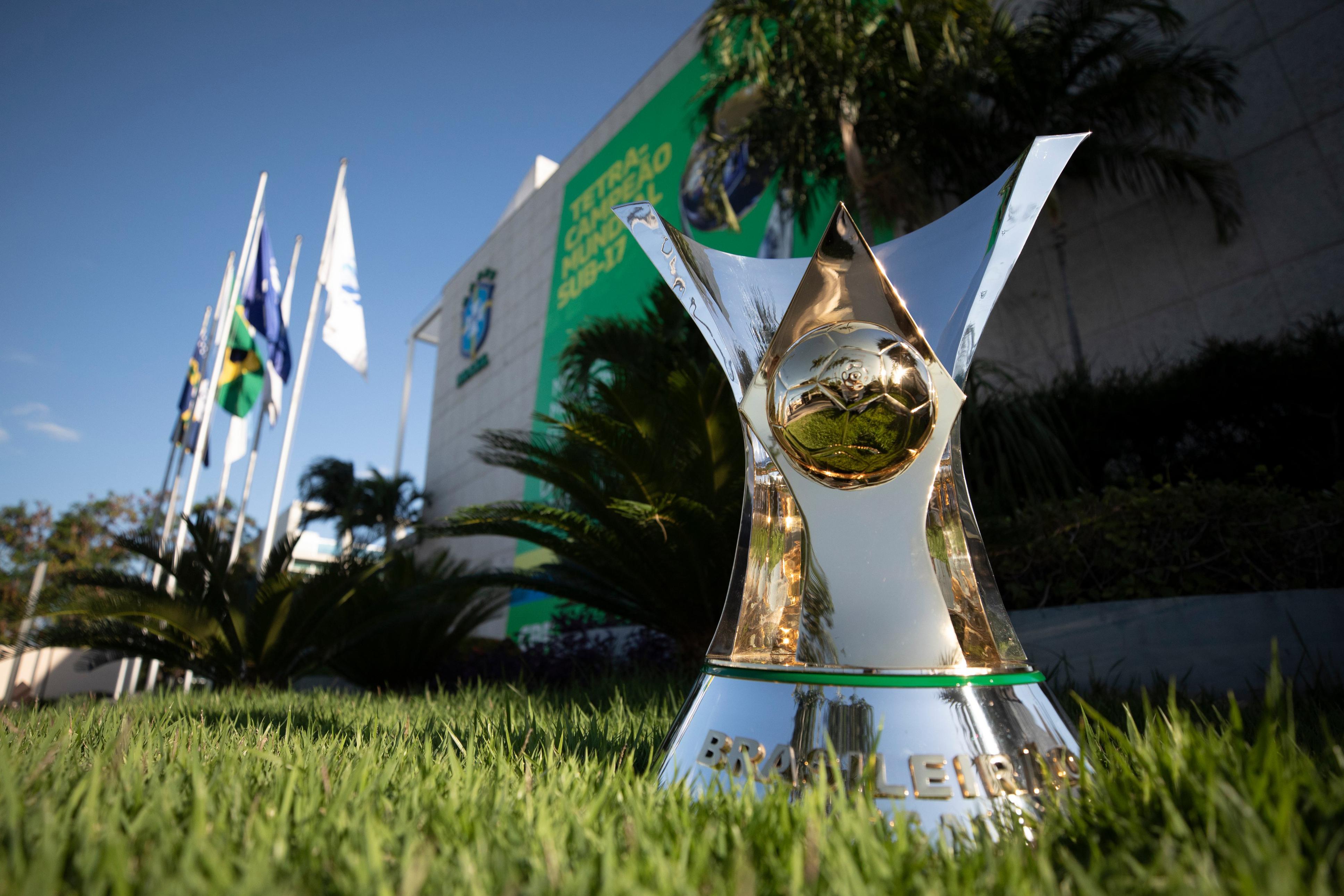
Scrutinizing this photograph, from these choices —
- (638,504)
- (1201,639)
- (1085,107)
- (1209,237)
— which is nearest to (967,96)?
(1085,107)

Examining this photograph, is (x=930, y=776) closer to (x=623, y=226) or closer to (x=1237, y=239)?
(x=1237, y=239)

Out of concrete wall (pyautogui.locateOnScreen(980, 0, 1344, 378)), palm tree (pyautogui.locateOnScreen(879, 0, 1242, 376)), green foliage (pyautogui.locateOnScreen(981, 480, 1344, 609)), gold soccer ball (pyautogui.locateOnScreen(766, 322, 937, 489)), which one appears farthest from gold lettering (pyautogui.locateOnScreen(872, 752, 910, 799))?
concrete wall (pyautogui.locateOnScreen(980, 0, 1344, 378))

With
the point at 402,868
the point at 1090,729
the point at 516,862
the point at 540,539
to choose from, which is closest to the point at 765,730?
the point at 516,862

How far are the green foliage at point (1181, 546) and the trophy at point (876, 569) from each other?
294cm

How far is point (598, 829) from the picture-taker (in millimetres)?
884

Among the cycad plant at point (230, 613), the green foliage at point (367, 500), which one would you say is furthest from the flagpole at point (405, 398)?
the cycad plant at point (230, 613)

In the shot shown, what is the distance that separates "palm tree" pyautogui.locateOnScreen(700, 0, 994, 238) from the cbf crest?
14.6 metres

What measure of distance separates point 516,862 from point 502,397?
63.5ft

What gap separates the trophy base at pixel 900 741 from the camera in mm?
1009

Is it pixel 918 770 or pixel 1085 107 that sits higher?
pixel 1085 107

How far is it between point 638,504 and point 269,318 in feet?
26.1

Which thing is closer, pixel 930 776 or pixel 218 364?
pixel 930 776

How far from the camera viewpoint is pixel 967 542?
1.29m

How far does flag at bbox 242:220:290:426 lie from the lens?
366 inches
